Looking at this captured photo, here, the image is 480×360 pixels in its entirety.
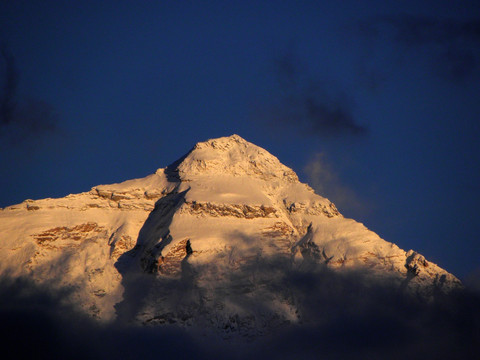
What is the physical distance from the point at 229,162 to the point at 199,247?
28.4m

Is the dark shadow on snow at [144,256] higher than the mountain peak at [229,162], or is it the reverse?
the mountain peak at [229,162]

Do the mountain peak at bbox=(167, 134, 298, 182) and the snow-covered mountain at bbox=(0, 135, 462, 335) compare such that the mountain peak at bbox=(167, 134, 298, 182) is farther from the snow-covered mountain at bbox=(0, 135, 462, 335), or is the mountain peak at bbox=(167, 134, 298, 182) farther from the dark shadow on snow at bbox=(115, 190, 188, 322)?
the dark shadow on snow at bbox=(115, 190, 188, 322)

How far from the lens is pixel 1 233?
571ft

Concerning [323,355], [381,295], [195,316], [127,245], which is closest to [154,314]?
[195,316]

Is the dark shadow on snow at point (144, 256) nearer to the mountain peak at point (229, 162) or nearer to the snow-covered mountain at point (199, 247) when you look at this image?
the snow-covered mountain at point (199, 247)

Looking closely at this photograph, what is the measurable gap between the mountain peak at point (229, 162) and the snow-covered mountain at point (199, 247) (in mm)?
310

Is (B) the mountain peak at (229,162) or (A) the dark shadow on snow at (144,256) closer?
(A) the dark shadow on snow at (144,256)

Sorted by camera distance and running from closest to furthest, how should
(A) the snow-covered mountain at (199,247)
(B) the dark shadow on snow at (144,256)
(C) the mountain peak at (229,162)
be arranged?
(A) the snow-covered mountain at (199,247)
(B) the dark shadow on snow at (144,256)
(C) the mountain peak at (229,162)

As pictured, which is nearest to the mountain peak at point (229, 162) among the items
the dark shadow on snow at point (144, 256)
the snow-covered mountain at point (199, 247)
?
the snow-covered mountain at point (199, 247)

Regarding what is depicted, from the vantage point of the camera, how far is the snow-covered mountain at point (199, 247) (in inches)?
6540

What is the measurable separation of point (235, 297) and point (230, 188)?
27881 mm

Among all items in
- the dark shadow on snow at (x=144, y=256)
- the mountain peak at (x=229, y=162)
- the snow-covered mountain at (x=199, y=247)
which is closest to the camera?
the snow-covered mountain at (x=199, y=247)

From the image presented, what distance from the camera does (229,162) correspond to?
19362 centimetres

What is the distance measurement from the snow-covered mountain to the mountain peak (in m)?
0.31
